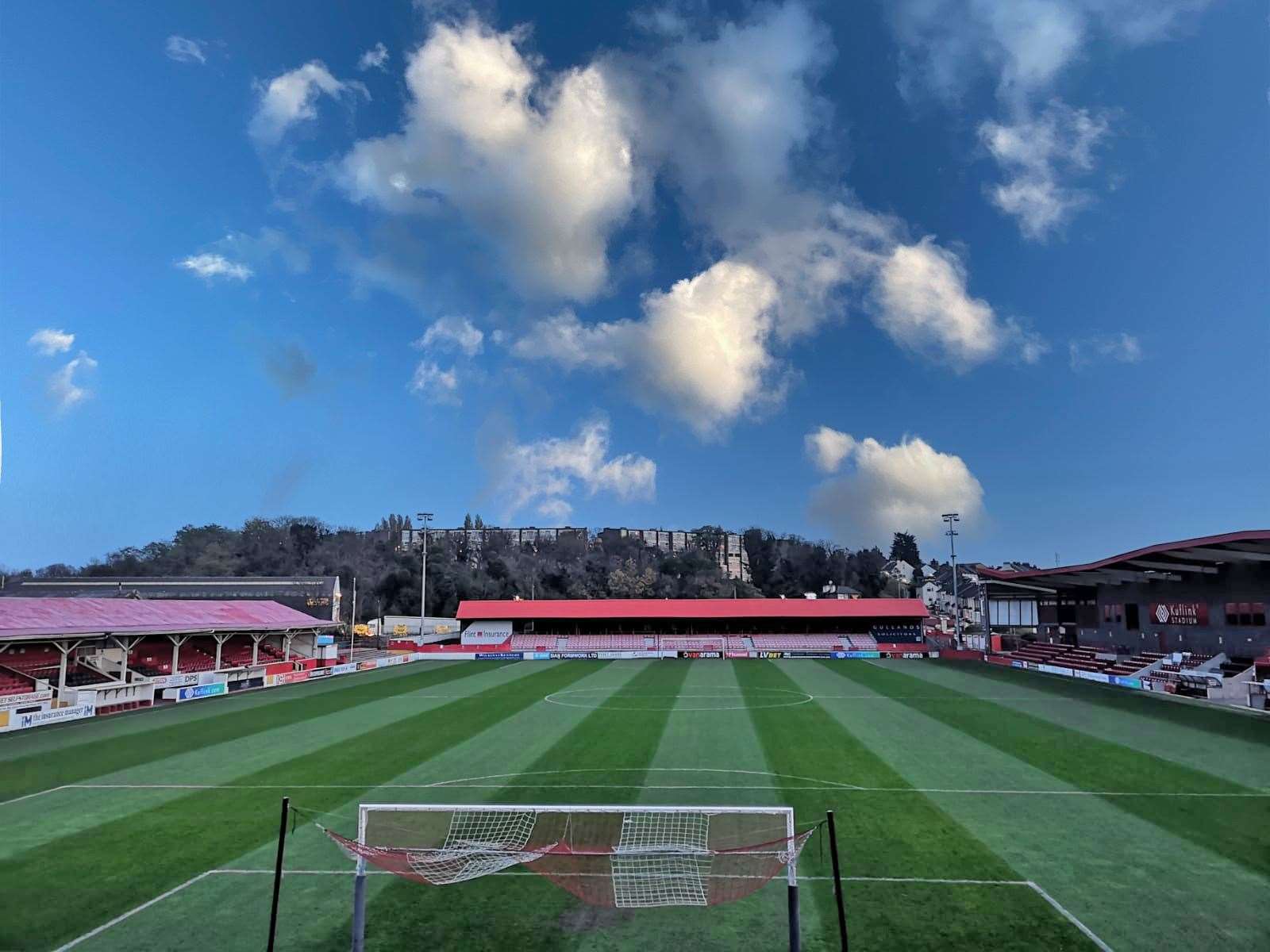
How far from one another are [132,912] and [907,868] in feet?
35.9

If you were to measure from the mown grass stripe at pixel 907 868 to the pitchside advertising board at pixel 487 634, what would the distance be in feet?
160

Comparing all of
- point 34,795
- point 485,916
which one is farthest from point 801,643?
point 485,916

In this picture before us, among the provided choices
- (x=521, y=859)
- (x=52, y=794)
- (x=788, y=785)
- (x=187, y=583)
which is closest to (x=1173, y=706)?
(x=788, y=785)

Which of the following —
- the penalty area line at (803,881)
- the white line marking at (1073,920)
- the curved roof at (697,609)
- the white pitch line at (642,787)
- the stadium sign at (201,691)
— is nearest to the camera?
the white line marking at (1073,920)

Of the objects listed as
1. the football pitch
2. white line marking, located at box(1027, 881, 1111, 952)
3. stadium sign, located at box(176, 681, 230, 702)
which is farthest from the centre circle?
white line marking, located at box(1027, 881, 1111, 952)

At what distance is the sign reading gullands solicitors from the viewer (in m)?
36.4

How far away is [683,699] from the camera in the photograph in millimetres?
32344

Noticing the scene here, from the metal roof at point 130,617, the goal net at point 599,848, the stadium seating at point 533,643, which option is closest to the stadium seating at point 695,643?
the stadium seating at point 533,643

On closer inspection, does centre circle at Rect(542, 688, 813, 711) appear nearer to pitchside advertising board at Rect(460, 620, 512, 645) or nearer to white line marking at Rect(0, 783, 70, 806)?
white line marking at Rect(0, 783, 70, 806)

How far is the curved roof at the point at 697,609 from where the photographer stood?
2515 inches

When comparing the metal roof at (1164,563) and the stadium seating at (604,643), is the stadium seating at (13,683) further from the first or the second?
the metal roof at (1164,563)

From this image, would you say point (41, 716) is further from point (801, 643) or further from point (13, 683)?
point (801, 643)

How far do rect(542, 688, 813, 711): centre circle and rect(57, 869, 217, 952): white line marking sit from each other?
740 inches

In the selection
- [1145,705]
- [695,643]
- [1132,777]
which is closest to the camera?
[1132,777]
